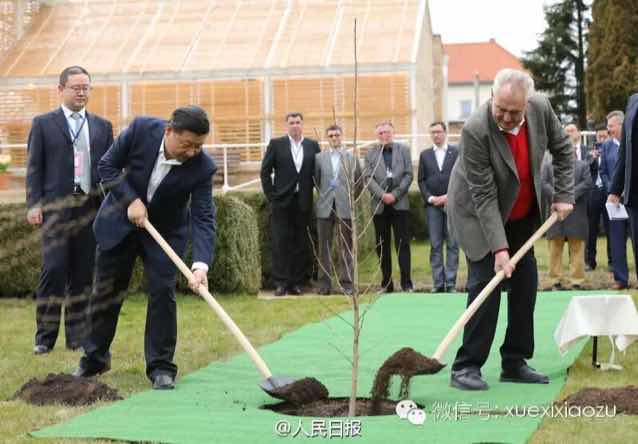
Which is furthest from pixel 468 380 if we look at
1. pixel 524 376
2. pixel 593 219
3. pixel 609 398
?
pixel 593 219

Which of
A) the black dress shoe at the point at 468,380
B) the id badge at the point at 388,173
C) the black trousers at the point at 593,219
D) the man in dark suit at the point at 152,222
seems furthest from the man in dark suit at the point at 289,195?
the black dress shoe at the point at 468,380

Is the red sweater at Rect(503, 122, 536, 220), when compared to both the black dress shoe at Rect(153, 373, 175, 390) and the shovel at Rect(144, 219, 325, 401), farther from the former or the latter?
the black dress shoe at Rect(153, 373, 175, 390)

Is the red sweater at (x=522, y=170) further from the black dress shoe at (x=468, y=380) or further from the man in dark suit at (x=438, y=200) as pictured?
the man in dark suit at (x=438, y=200)

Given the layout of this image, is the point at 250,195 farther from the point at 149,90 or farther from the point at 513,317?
the point at 149,90

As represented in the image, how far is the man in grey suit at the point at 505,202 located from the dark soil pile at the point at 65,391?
239 centimetres

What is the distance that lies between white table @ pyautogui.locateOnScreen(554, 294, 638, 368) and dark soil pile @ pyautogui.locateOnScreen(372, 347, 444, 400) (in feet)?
4.94

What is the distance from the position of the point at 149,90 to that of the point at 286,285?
1805 cm

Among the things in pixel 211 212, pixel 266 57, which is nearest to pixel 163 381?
pixel 211 212

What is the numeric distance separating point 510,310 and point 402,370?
1.21 metres

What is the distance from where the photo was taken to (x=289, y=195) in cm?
1479

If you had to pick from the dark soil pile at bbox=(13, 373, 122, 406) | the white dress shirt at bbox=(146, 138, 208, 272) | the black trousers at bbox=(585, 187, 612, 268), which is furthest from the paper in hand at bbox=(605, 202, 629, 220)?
the dark soil pile at bbox=(13, 373, 122, 406)

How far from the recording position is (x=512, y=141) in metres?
7.54

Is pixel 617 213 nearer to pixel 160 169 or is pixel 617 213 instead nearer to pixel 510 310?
A: pixel 510 310

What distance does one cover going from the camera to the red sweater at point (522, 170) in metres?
7.54
